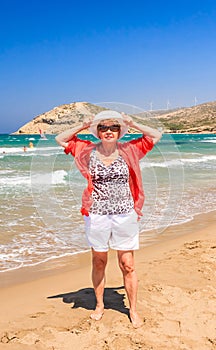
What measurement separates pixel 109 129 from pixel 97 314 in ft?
5.85

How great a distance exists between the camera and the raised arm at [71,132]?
3391mm

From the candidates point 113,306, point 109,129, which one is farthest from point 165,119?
point 109,129

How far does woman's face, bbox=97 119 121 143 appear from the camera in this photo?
3311 millimetres

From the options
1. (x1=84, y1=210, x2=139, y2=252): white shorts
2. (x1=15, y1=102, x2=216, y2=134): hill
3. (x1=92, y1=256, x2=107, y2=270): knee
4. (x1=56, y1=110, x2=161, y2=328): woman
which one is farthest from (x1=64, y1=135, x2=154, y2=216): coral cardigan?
(x1=92, y1=256, x2=107, y2=270): knee

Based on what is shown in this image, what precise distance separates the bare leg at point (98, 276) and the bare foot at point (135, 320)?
32 cm

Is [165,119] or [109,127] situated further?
[165,119]

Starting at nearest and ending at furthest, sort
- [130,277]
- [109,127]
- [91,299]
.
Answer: [109,127] → [130,277] → [91,299]

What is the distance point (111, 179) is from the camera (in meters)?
3.32

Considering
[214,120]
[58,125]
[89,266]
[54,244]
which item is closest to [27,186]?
[54,244]

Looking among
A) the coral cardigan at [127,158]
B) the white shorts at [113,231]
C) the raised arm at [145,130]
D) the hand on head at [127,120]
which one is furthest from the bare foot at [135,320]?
the hand on head at [127,120]

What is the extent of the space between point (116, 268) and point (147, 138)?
8.23 feet

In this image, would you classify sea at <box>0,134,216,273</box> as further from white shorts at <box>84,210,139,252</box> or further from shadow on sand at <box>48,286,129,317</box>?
shadow on sand at <box>48,286,129,317</box>

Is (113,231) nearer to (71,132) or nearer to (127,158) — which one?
(127,158)

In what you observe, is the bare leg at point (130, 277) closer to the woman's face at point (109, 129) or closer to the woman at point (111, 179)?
the woman at point (111, 179)
